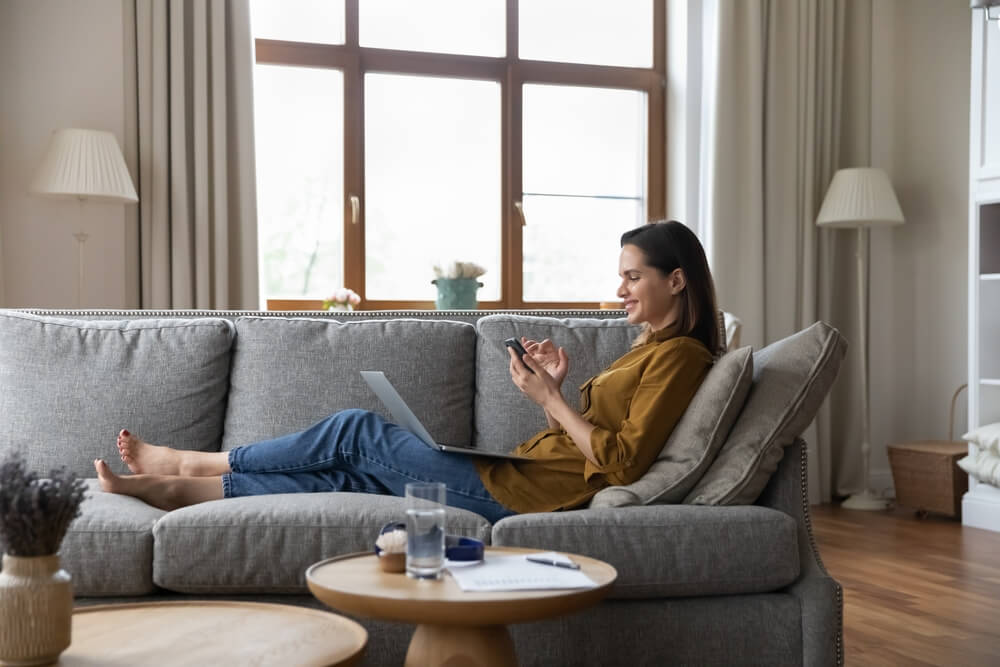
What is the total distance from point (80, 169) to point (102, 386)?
1.38m

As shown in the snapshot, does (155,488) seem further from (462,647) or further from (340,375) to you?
(462,647)

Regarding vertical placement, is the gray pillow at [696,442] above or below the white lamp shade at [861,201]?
below

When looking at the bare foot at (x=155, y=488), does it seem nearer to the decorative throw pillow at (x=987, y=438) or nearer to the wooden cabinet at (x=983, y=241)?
the decorative throw pillow at (x=987, y=438)

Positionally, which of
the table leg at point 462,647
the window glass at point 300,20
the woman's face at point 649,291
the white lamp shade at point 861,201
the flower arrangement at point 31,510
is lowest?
the table leg at point 462,647

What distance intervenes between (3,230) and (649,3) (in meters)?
3.09

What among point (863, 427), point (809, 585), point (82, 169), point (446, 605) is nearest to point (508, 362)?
point (809, 585)

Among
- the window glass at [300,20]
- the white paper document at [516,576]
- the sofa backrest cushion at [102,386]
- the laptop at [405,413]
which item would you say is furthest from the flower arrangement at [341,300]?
the white paper document at [516,576]

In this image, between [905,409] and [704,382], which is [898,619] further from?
[905,409]

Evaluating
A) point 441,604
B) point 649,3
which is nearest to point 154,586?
point 441,604

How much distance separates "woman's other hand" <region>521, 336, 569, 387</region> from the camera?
2443 millimetres

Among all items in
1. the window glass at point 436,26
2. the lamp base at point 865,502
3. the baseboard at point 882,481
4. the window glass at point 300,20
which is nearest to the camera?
the window glass at point 300,20

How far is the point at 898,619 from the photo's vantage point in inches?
113

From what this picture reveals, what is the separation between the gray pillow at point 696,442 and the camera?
2.17 m

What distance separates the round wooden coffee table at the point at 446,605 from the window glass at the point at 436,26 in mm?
3534
